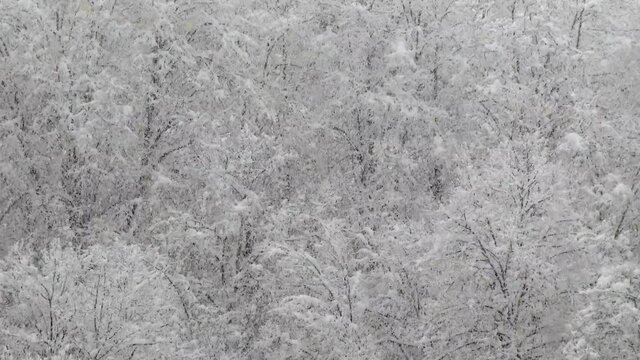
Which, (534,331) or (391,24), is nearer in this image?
(534,331)

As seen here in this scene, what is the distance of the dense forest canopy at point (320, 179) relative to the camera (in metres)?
13.3

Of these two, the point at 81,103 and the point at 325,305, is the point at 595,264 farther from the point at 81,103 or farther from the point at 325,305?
the point at 81,103

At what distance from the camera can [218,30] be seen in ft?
68.1

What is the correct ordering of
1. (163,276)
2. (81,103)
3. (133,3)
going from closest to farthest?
(163,276)
(81,103)
(133,3)

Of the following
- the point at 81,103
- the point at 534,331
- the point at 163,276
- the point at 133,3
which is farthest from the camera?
the point at 133,3

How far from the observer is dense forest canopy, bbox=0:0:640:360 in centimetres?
1334

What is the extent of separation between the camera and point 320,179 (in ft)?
70.9

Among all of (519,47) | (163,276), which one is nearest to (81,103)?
(163,276)

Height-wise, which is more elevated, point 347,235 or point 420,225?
point 420,225

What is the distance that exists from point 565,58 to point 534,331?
7812 millimetres

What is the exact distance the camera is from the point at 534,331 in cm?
1361

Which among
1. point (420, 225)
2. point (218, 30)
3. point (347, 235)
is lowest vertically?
point (347, 235)

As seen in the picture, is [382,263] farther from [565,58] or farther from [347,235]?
[565,58]

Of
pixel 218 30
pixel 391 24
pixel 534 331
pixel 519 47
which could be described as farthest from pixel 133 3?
pixel 534 331
